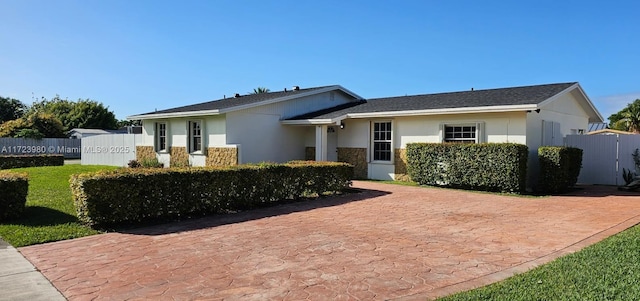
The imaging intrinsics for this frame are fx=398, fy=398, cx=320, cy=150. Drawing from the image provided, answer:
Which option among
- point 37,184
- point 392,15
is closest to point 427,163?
point 392,15

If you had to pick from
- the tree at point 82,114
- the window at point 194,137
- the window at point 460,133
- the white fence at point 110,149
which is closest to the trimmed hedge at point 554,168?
the window at point 460,133

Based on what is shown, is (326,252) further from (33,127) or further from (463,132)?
(33,127)

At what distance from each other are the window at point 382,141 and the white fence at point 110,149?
14.3 metres

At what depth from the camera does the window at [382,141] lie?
17172 mm

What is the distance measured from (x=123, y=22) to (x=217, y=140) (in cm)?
622

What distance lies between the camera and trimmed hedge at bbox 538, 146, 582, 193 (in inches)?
527

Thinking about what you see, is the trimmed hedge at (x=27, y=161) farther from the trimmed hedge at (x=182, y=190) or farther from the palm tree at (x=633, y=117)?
the palm tree at (x=633, y=117)

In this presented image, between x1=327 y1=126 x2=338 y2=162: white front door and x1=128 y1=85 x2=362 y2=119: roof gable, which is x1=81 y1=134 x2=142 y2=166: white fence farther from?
x1=327 y1=126 x2=338 y2=162: white front door

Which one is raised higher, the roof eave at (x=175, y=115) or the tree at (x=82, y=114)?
the tree at (x=82, y=114)

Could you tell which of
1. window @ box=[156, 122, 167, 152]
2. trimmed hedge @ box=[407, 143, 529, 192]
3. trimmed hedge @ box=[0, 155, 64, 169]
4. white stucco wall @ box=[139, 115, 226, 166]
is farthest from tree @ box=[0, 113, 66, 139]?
trimmed hedge @ box=[407, 143, 529, 192]

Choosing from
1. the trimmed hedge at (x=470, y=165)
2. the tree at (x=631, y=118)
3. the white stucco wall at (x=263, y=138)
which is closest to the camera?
the trimmed hedge at (x=470, y=165)

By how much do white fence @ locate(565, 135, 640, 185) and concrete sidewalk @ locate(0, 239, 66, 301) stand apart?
18122mm

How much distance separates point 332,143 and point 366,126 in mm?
2140

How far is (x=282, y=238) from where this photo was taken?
23.7ft
